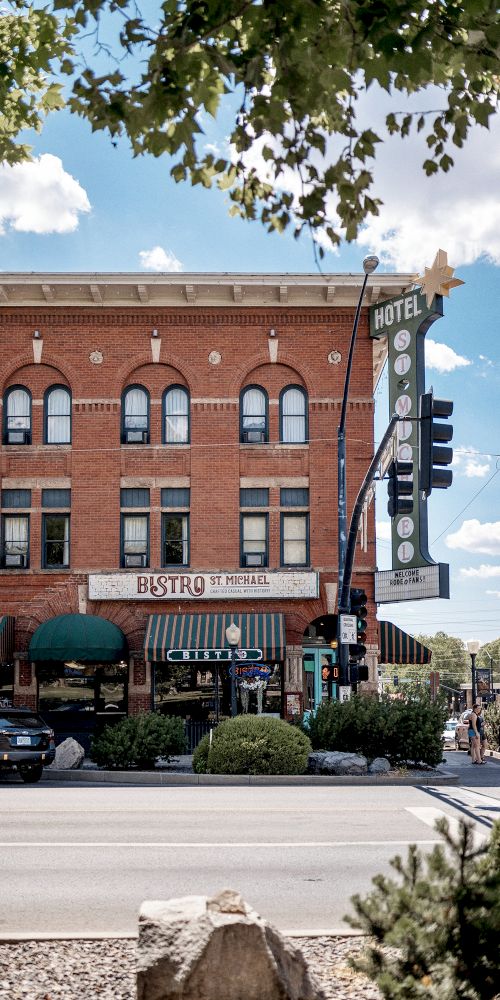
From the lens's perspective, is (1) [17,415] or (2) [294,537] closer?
(2) [294,537]

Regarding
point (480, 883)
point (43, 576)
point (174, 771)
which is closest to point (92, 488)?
point (43, 576)

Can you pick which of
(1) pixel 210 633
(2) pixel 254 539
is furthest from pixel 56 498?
(1) pixel 210 633

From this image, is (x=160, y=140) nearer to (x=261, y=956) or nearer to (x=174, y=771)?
(x=261, y=956)

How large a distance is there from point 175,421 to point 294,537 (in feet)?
15.6

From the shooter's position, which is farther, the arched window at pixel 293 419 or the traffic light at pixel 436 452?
the arched window at pixel 293 419

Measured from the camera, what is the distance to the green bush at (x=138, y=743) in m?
21.8

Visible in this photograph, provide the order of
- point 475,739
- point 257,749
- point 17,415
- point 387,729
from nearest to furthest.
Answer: point 257,749 → point 387,729 → point 475,739 → point 17,415

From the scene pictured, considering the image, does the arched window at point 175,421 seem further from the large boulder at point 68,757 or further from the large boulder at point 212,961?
the large boulder at point 212,961

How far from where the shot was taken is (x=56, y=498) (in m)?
29.7

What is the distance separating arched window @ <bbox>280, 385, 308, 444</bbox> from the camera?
29844 millimetres

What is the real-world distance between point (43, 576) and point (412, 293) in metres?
12.9

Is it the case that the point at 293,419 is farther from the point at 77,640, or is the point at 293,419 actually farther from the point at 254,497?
the point at 77,640

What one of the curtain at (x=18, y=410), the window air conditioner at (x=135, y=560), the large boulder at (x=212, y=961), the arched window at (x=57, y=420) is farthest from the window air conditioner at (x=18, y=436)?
the large boulder at (x=212, y=961)

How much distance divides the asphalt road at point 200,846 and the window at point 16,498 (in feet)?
43.5
